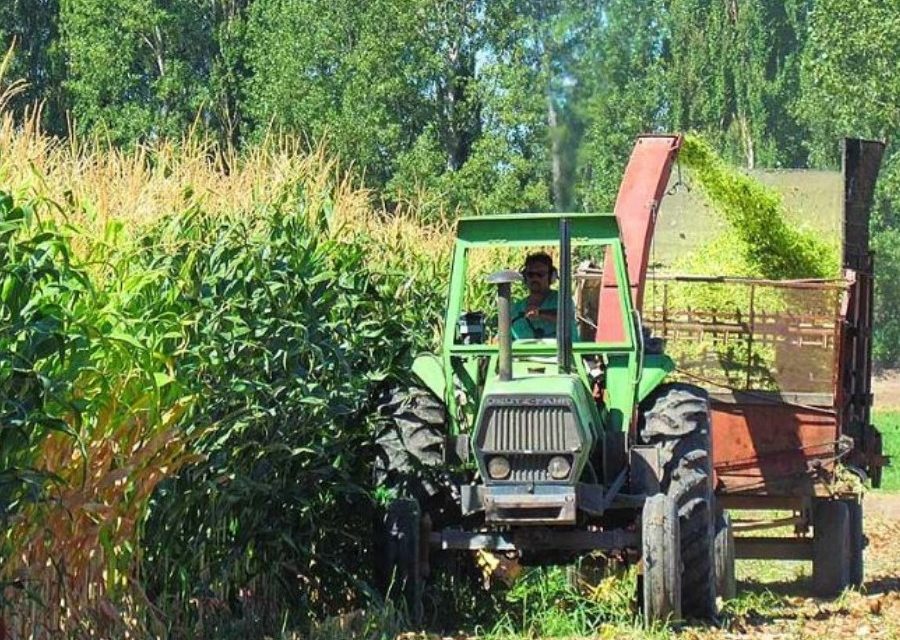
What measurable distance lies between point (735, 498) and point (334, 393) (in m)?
4.10

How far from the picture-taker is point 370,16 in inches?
1308

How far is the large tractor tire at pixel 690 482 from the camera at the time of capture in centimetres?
948

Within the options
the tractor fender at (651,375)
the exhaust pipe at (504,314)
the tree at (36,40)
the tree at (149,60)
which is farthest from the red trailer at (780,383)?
the tree at (36,40)

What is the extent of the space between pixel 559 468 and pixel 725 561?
218 cm

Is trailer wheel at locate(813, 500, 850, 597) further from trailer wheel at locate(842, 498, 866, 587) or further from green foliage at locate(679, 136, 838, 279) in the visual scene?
green foliage at locate(679, 136, 838, 279)

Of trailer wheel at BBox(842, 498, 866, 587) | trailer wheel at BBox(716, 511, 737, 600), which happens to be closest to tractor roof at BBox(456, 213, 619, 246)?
trailer wheel at BBox(716, 511, 737, 600)

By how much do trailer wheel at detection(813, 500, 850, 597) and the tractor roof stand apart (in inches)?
139

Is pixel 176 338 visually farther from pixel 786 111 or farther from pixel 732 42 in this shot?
pixel 786 111

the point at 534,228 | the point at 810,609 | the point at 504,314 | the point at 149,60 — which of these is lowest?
the point at 810,609

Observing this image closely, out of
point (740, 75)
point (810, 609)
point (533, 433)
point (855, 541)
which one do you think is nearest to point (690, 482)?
point (533, 433)

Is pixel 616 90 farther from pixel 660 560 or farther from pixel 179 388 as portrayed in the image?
pixel 179 388

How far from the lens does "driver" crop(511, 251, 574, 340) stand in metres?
10.0

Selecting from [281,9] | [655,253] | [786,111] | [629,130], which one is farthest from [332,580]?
[786,111]

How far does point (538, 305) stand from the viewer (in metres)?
10.1
